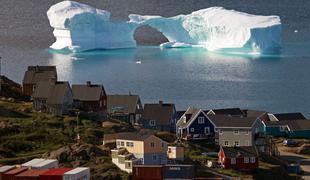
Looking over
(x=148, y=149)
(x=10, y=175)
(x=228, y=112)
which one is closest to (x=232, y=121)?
(x=228, y=112)

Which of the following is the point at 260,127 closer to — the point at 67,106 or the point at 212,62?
the point at 67,106

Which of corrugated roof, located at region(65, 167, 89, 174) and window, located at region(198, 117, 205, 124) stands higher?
window, located at region(198, 117, 205, 124)

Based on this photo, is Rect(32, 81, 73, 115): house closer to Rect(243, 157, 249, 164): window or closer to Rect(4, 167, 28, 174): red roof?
Rect(243, 157, 249, 164): window

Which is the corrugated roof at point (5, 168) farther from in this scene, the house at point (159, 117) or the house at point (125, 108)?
the house at point (125, 108)

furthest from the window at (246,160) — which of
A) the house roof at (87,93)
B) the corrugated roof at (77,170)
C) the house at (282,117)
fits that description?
the house at (282,117)

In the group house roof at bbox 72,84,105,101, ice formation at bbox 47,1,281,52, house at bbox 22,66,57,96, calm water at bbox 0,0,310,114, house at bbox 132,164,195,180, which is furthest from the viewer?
ice formation at bbox 47,1,281,52

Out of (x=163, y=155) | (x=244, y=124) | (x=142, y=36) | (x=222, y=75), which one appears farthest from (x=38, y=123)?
(x=142, y=36)

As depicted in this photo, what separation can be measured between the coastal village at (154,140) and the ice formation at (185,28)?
A: 2155 cm

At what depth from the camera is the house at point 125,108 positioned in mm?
42156

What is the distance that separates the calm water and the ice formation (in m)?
1.53

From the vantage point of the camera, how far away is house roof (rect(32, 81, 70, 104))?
128 feet

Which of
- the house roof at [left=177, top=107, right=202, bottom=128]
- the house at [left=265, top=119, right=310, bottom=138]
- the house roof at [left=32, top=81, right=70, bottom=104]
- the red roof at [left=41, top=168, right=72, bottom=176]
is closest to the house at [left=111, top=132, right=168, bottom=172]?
the red roof at [left=41, top=168, right=72, bottom=176]

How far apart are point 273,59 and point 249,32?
763 centimetres

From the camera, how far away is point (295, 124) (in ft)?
150
